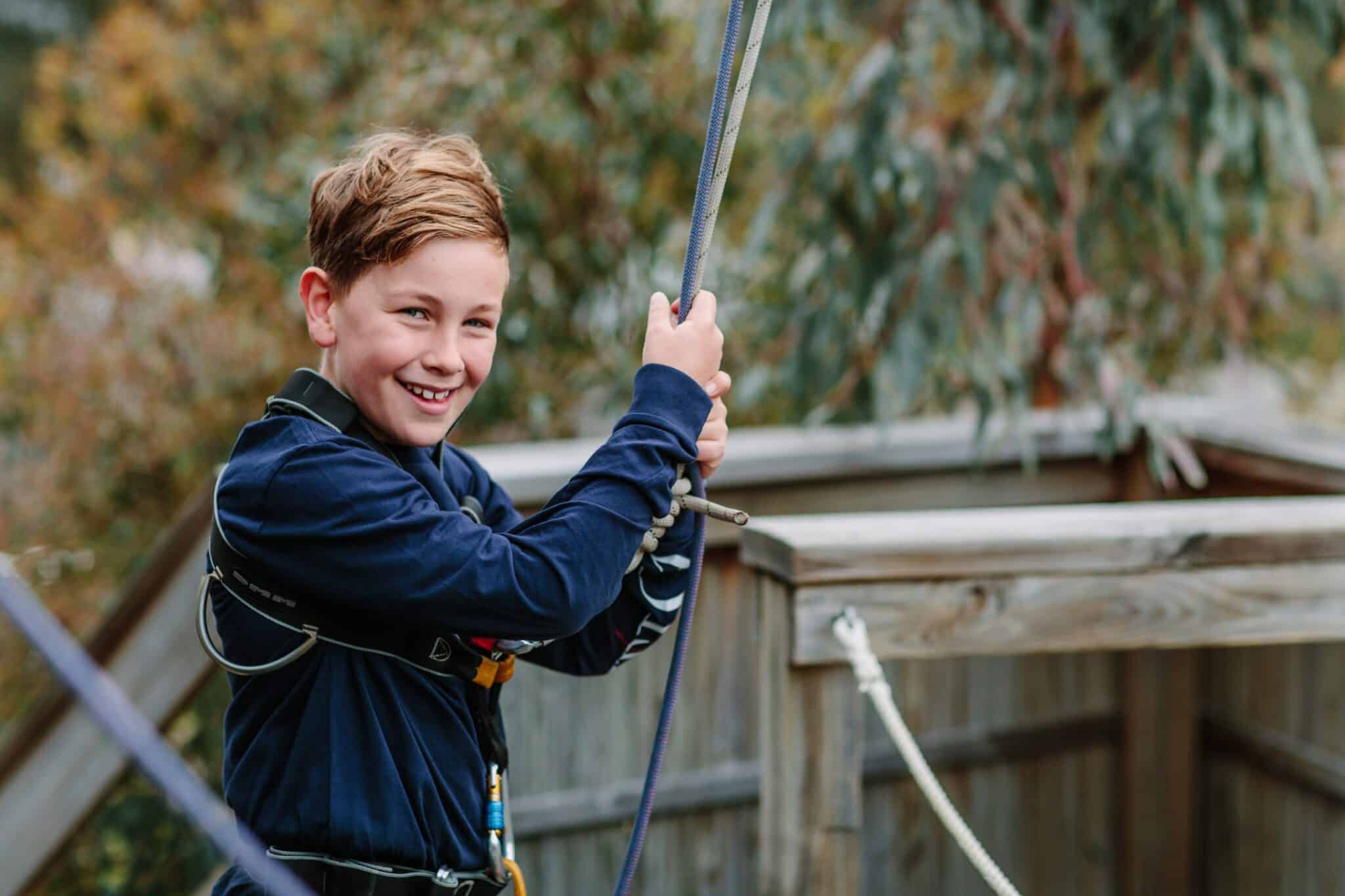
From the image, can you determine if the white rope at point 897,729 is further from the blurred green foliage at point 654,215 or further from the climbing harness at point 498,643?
the blurred green foliage at point 654,215

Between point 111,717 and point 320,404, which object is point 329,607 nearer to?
point 320,404

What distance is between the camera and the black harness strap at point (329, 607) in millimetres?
1192

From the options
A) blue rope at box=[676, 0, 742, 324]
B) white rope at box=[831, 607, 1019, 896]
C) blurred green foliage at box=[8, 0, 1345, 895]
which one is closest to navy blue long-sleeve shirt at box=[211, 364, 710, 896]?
blue rope at box=[676, 0, 742, 324]

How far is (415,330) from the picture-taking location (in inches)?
46.8

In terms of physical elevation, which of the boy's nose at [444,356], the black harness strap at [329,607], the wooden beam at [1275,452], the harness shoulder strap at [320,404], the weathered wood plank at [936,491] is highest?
the wooden beam at [1275,452]

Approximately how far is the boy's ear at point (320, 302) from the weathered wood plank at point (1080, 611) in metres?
0.76

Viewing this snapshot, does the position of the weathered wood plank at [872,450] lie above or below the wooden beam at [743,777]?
above

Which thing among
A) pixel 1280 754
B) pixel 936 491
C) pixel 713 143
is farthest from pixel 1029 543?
pixel 1280 754

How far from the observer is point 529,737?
227 centimetres

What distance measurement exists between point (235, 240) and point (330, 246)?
3.61 metres

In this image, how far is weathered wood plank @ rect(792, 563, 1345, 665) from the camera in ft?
5.86

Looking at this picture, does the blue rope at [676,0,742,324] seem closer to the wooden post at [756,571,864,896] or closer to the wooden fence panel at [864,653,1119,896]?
the wooden post at [756,571,864,896]

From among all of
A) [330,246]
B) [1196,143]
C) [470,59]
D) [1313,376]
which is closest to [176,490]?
[470,59]

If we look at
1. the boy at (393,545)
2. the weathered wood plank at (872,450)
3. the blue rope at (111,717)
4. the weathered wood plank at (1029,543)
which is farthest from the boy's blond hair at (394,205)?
the weathered wood plank at (872,450)
